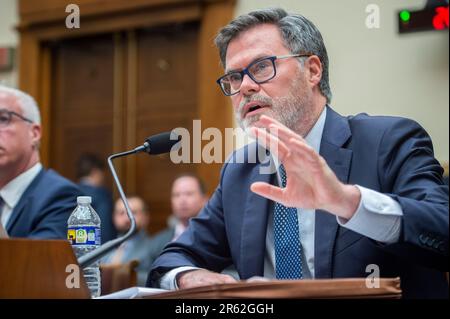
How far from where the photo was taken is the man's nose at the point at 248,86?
1.87m

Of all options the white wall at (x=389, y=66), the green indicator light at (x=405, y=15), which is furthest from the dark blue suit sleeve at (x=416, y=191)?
the green indicator light at (x=405, y=15)

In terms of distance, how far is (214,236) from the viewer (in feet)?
6.60

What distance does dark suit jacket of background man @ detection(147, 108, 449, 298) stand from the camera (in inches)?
56.8

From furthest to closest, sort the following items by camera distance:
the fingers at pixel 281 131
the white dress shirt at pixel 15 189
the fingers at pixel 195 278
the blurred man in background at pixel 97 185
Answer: the blurred man in background at pixel 97 185
the white dress shirt at pixel 15 189
the fingers at pixel 195 278
the fingers at pixel 281 131

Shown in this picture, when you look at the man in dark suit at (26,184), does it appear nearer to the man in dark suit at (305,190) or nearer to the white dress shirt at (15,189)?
the white dress shirt at (15,189)

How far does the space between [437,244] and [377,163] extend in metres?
0.34

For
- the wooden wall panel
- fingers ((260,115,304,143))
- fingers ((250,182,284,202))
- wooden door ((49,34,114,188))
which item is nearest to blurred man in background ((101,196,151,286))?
the wooden wall panel

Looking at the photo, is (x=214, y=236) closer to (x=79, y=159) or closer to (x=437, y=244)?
(x=437, y=244)

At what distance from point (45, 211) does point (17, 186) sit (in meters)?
0.27

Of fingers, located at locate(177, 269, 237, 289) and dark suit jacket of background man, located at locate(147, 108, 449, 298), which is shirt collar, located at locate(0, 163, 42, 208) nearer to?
dark suit jacket of background man, located at locate(147, 108, 449, 298)

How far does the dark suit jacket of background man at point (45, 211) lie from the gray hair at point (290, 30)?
0.84m

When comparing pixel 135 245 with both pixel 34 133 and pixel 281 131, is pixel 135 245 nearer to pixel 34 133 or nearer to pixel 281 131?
pixel 34 133

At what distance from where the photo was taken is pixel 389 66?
4383 millimetres
